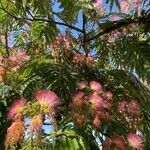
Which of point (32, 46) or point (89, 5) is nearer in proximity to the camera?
point (89, 5)

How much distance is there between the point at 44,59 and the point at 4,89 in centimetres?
30

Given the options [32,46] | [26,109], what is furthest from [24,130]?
[32,46]

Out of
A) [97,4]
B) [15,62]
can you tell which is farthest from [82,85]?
[97,4]

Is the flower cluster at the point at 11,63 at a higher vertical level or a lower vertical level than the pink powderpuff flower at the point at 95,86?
higher

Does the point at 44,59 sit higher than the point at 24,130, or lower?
higher

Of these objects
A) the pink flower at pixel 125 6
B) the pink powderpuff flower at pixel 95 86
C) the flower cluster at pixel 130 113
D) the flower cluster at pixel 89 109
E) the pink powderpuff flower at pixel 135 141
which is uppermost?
the pink flower at pixel 125 6

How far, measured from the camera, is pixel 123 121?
297 cm

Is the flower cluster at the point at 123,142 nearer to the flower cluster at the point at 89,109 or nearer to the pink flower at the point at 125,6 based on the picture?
the flower cluster at the point at 89,109

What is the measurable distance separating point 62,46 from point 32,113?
1104mm

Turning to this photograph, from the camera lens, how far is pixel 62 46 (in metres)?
3.46

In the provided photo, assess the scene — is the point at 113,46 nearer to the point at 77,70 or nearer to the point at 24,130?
the point at 77,70

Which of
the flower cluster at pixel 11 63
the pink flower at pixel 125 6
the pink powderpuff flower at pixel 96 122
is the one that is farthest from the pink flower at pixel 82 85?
the pink flower at pixel 125 6

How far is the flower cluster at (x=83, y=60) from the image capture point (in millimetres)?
3381

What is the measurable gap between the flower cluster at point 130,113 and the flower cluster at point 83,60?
1.40 feet
